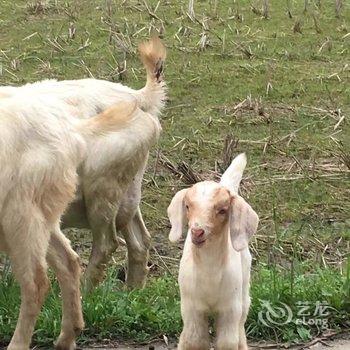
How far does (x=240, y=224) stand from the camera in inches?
219

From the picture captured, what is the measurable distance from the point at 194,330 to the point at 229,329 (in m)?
0.19

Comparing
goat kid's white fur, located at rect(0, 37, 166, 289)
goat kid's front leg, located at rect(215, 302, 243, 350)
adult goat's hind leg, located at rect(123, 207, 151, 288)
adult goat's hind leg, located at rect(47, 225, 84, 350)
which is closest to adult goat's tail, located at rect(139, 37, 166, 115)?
goat kid's white fur, located at rect(0, 37, 166, 289)

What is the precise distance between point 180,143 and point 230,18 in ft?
13.7

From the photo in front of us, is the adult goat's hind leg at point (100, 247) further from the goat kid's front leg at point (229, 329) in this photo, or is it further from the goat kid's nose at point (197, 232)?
the goat kid's nose at point (197, 232)

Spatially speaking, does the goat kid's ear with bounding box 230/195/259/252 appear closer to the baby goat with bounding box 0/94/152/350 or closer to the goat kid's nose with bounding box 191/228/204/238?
the goat kid's nose with bounding box 191/228/204/238

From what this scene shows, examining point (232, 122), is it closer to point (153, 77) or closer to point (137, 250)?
point (153, 77)

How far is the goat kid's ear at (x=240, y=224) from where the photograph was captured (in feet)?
18.1

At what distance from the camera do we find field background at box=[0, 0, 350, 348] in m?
6.64

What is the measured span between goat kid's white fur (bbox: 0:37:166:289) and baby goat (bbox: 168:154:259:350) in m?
1.28

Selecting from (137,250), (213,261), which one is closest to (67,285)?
(213,261)

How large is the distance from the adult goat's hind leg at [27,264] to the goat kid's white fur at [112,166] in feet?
2.82

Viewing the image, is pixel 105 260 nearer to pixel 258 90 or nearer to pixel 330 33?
pixel 258 90

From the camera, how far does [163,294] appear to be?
276 inches

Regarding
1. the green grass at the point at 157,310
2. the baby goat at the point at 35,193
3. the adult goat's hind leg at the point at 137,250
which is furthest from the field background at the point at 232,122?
the baby goat at the point at 35,193
